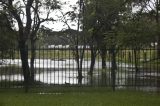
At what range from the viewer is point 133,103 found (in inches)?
578

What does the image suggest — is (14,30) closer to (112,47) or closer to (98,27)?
(112,47)

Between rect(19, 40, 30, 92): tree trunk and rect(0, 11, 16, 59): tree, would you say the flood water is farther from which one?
rect(0, 11, 16, 59): tree

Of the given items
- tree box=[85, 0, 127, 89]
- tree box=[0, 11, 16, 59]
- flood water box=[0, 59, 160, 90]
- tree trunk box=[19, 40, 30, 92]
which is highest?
tree box=[85, 0, 127, 89]

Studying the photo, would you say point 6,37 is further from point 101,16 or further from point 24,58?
point 101,16

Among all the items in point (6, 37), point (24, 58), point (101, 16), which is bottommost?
point (24, 58)

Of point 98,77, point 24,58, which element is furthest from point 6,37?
point 98,77

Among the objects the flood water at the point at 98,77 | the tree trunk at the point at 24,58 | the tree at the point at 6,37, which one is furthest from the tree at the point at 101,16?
the tree at the point at 6,37

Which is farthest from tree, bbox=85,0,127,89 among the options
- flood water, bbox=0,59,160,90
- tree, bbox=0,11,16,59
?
tree, bbox=0,11,16,59

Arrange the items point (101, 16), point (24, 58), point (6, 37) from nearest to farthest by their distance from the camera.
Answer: point (6, 37) → point (24, 58) → point (101, 16)

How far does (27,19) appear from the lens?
2530cm

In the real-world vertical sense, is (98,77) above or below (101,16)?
below

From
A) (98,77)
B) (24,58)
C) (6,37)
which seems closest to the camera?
→ (6,37)

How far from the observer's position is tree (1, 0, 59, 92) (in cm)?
2178

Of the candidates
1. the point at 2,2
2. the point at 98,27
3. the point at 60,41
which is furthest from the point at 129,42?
the point at 60,41
